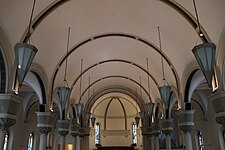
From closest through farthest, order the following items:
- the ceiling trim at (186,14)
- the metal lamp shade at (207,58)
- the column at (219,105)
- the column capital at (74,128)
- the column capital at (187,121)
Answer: the metal lamp shade at (207,58), the column at (219,105), the ceiling trim at (186,14), the column capital at (187,121), the column capital at (74,128)

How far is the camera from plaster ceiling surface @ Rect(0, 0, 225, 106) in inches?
261

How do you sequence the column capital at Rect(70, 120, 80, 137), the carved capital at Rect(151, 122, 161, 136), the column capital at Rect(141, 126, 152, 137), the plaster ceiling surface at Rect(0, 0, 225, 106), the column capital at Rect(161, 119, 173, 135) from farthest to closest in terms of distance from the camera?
the column capital at Rect(141, 126, 152, 137) < the carved capital at Rect(151, 122, 161, 136) < the column capital at Rect(70, 120, 80, 137) < the column capital at Rect(161, 119, 173, 135) < the plaster ceiling surface at Rect(0, 0, 225, 106)

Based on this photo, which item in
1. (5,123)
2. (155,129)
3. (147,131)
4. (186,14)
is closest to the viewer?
(5,123)

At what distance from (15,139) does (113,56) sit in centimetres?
829

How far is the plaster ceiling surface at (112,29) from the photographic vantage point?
6621 mm

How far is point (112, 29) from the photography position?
9273mm

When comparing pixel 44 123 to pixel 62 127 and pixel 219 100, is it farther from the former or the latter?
pixel 219 100

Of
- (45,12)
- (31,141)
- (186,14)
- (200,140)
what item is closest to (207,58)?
(186,14)

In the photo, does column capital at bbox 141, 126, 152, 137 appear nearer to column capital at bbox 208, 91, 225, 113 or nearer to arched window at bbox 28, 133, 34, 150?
arched window at bbox 28, 133, 34, 150

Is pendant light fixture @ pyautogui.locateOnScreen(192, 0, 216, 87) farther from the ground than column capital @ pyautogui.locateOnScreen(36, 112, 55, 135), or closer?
farther from the ground

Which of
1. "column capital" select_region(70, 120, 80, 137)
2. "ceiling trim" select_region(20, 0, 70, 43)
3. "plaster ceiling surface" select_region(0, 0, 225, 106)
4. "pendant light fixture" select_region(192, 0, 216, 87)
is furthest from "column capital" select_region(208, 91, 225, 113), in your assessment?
"column capital" select_region(70, 120, 80, 137)

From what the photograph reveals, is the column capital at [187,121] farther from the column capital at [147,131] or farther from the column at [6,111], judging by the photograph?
the column at [6,111]

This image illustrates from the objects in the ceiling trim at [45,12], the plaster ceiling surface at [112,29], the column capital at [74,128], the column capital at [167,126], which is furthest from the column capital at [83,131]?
the ceiling trim at [45,12]

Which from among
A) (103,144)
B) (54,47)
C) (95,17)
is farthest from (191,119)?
(103,144)
